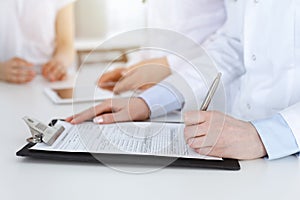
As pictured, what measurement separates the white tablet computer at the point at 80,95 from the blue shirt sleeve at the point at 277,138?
485 mm

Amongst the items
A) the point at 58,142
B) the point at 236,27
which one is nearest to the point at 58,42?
the point at 236,27

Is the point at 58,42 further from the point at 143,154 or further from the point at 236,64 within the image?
the point at 143,154

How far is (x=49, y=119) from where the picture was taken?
3.82 ft

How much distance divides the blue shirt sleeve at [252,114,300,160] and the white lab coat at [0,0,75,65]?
119 centimetres

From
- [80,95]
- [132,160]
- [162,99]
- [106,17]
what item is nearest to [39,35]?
[80,95]

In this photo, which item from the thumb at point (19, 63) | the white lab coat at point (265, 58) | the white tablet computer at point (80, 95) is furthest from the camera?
the thumb at point (19, 63)

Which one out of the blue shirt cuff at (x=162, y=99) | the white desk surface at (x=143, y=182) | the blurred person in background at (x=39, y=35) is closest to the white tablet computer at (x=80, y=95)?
the blue shirt cuff at (x=162, y=99)

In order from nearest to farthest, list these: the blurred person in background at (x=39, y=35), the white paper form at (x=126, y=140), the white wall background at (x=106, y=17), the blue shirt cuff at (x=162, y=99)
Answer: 1. the white paper form at (x=126, y=140)
2. the blue shirt cuff at (x=162, y=99)
3. the blurred person in background at (x=39, y=35)
4. the white wall background at (x=106, y=17)

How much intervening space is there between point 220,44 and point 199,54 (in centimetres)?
7

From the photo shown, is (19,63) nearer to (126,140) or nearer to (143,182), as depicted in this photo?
(126,140)

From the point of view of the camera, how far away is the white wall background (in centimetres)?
320

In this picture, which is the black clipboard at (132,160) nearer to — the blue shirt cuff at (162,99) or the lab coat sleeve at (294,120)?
the lab coat sleeve at (294,120)

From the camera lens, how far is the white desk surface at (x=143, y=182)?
75 cm

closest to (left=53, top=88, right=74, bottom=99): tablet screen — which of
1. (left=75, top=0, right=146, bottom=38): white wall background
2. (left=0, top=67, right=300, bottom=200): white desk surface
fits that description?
(left=0, top=67, right=300, bottom=200): white desk surface
